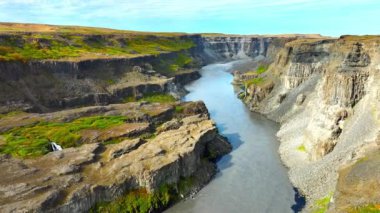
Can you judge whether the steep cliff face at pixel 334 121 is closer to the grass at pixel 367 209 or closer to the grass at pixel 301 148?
the grass at pixel 301 148

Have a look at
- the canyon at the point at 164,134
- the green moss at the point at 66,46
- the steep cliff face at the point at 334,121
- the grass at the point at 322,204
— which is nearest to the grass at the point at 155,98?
the canyon at the point at 164,134

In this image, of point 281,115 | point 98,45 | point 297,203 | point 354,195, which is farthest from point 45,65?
point 354,195

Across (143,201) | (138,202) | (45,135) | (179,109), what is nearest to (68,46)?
(179,109)

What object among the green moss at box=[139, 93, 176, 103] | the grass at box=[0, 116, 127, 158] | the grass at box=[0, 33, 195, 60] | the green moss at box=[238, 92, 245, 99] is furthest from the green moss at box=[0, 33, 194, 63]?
the green moss at box=[238, 92, 245, 99]

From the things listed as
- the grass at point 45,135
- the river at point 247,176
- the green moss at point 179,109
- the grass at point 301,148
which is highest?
the green moss at point 179,109

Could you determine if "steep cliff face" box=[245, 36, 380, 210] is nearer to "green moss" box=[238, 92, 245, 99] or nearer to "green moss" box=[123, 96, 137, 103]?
"green moss" box=[238, 92, 245, 99]

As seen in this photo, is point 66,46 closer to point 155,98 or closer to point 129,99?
point 129,99

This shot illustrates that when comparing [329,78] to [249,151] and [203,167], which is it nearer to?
[249,151]
